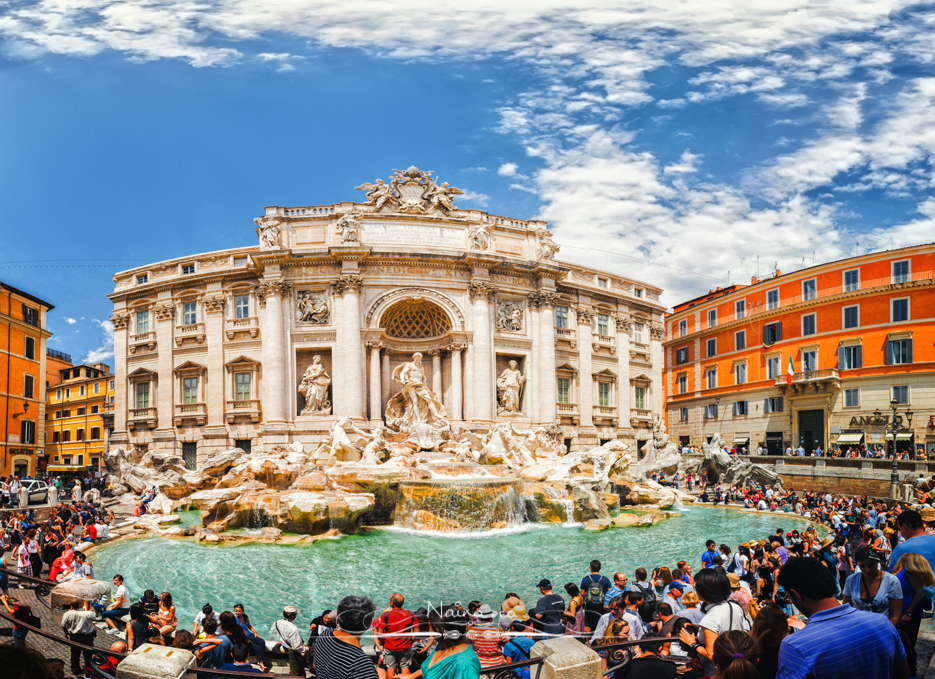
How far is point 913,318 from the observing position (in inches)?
1277

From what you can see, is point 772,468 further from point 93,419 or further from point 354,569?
point 93,419

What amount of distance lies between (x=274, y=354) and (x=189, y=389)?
20.0ft

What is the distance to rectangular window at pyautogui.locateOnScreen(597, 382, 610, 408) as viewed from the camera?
37719mm

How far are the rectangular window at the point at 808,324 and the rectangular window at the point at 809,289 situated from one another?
3.18 feet

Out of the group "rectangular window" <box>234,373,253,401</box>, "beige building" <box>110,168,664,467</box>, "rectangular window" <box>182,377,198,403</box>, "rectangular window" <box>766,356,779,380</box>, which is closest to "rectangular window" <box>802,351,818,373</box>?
"rectangular window" <box>766,356,779,380</box>

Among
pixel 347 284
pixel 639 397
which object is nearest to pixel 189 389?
pixel 347 284

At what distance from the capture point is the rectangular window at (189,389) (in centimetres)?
3322

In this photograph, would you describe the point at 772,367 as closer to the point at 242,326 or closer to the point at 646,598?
the point at 242,326

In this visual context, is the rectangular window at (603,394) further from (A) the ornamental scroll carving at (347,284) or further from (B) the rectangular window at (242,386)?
(B) the rectangular window at (242,386)

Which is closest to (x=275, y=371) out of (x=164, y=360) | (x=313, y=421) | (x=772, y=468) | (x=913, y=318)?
(x=313, y=421)

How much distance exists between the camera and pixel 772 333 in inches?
1538

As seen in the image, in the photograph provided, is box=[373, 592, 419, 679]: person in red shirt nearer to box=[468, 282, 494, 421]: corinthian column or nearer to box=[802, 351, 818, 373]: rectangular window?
box=[468, 282, 494, 421]: corinthian column

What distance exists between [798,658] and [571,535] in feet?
57.4

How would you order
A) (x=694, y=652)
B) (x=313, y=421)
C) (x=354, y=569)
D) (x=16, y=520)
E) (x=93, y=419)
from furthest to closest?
1. (x=93, y=419)
2. (x=313, y=421)
3. (x=16, y=520)
4. (x=354, y=569)
5. (x=694, y=652)
